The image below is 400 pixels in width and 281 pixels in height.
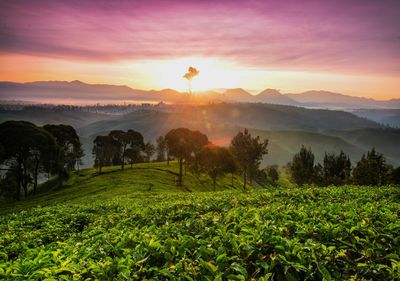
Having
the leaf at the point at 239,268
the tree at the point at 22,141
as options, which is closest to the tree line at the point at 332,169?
the tree at the point at 22,141

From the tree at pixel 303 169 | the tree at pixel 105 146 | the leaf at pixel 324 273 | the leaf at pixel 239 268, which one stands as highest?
the leaf at pixel 239 268

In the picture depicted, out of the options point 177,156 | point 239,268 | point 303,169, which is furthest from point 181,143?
point 239,268

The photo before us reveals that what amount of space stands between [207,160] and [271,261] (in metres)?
68.4

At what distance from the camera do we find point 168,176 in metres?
89.0

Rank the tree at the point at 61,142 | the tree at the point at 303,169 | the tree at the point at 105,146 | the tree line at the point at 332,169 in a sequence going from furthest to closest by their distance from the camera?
the tree at the point at 303,169 < the tree at the point at 105,146 < the tree line at the point at 332,169 < the tree at the point at 61,142

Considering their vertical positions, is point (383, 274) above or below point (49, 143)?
above

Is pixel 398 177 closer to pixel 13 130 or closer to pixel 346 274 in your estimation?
pixel 346 274

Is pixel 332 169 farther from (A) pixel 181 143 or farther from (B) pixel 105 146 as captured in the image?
(B) pixel 105 146

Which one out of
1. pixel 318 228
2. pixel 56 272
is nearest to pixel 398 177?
pixel 318 228

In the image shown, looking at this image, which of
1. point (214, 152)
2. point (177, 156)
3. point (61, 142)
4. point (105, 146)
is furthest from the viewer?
point (105, 146)

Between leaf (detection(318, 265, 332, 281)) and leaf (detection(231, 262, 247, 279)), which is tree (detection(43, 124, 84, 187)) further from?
leaf (detection(318, 265, 332, 281))

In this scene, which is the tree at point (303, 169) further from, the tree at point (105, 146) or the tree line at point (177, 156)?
the tree at point (105, 146)

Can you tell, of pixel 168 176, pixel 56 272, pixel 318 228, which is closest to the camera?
pixel 56 272

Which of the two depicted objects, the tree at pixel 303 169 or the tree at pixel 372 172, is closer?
the tree at pixel 372 172
